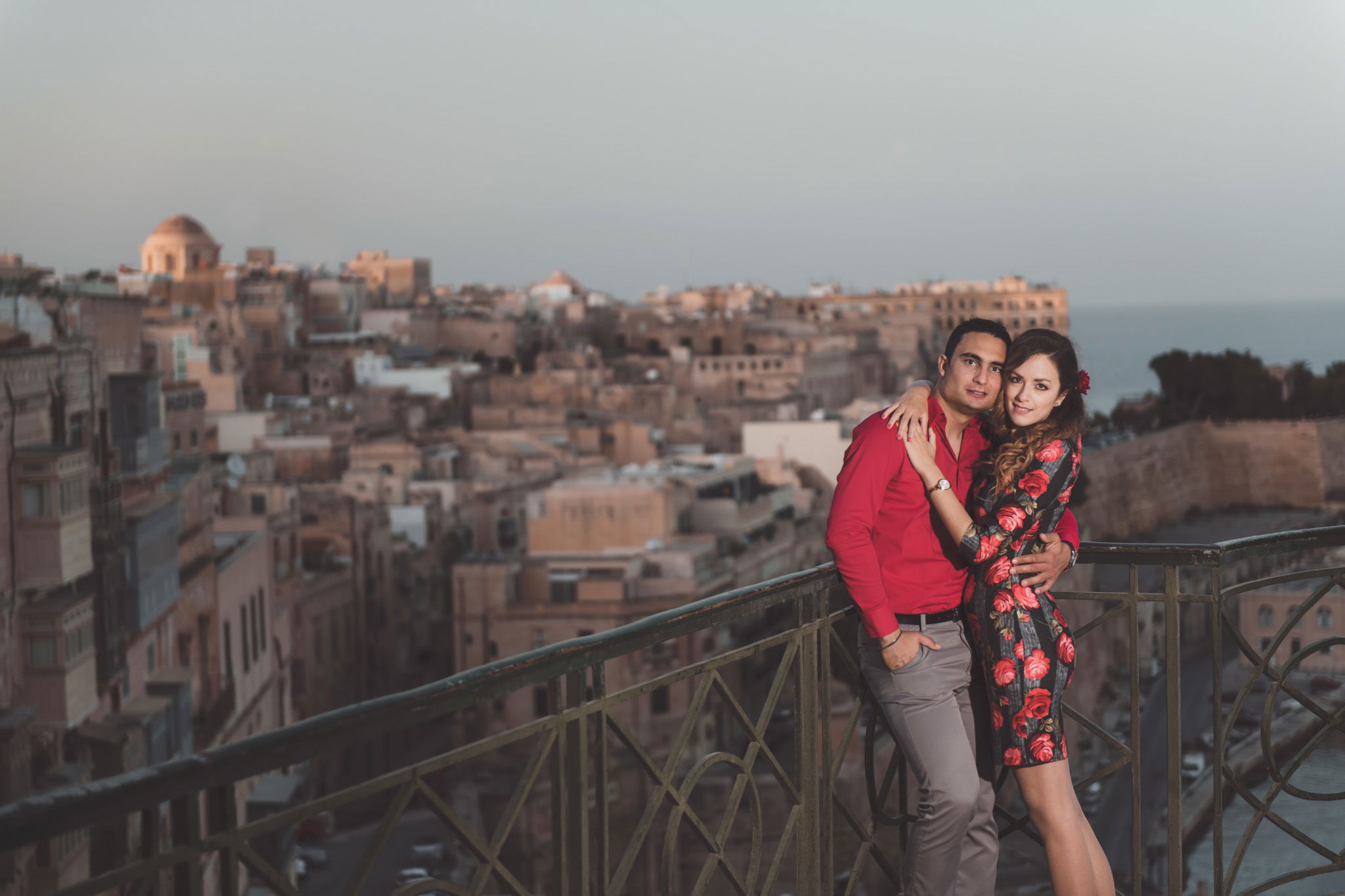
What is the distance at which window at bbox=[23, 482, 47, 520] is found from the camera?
9.49 meters

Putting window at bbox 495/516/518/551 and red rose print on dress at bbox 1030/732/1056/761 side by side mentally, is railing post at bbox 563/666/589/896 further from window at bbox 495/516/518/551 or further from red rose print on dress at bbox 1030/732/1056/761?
window at bbox 495/516/518/551

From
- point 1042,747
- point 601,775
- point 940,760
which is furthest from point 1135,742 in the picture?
point 601,775

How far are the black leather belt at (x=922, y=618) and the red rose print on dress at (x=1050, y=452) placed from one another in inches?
9.4

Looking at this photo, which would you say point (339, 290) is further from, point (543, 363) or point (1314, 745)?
point (1314, 745)

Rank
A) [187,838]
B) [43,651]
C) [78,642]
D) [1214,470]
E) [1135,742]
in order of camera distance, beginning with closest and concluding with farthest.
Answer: [187,838]
[1135,742]
[43,651]
[78,642]
[1214,470]

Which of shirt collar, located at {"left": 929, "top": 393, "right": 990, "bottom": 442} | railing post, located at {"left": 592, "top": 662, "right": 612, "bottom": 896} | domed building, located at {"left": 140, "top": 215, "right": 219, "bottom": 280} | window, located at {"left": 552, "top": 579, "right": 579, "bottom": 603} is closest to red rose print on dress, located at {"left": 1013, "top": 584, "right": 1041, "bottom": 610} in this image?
shirt collar, located at {"left": 929, "top": 393, "right": 990, "bottom": 442}

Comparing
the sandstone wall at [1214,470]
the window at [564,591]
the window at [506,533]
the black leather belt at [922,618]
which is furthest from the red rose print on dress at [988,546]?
the sandstone wall at [1214,470]

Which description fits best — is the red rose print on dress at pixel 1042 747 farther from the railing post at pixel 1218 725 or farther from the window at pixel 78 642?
the window at pixel 78 642

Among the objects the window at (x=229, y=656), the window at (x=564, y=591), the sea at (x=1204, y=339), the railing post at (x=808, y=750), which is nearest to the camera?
the railing post at (x=808, y=750)

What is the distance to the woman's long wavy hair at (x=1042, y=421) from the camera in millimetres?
2113

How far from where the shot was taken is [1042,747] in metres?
2.11

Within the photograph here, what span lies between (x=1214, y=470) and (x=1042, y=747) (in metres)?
36.7

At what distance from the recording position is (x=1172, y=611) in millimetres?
2363

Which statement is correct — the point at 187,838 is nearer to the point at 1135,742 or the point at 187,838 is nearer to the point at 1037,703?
the point at 1037,703
